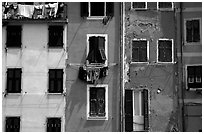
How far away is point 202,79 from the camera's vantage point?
67.5 ft

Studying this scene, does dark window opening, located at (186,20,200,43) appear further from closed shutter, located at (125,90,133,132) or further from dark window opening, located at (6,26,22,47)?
dark window opening, located at (6,26,22,47)

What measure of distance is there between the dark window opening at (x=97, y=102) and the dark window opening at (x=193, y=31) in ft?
18.4

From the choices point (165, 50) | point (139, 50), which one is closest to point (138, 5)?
point (139, 50)

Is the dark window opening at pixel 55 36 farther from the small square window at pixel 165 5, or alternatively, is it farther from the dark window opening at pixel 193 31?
the dark window opening at pixel 193 31

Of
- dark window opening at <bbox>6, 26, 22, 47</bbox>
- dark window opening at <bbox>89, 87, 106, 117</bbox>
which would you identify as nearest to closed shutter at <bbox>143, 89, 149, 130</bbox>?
dark window opening at <bbox>89, 87, 106, 117</bbox>

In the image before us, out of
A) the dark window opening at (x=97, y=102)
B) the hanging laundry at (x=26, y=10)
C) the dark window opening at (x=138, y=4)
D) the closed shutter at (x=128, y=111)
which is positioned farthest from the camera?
the dark window opening at (x=138, y=4)

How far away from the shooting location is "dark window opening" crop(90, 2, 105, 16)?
2145 cm

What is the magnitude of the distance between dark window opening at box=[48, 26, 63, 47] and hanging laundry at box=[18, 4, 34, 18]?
4.46 ft

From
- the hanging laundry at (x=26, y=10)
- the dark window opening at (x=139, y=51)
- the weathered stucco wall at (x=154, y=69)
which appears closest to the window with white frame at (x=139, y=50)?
the dark window opening at (x=139, y=51)

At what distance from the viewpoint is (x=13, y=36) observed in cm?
2141

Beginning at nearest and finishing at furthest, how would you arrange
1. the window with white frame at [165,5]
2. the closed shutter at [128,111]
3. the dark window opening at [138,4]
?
Result: 1. the closed shutter at [128,111]
2. the window with white frame at [165,5]
3. the dark window opening at [138,4]

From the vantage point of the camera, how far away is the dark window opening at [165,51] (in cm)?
2127

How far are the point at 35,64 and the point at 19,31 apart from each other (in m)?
2.12

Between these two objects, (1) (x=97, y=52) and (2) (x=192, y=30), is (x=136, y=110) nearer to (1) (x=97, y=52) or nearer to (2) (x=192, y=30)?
(1) (x=97, y=52)
